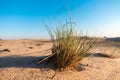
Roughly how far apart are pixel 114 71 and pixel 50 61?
129 centimetres

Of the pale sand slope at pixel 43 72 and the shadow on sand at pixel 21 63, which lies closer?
the pale sand slope at pixel 43 72

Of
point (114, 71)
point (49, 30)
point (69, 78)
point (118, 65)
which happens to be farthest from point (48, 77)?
point (118, 65)

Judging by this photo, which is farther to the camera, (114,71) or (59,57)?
(114,71)

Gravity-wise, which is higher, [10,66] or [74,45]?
[74,45]

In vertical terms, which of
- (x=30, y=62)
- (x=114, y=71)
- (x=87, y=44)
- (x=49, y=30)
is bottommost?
(x=114, y=71)

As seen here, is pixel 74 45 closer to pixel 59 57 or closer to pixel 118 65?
pixel 59 57

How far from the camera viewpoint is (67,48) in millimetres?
3475

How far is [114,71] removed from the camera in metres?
4.00

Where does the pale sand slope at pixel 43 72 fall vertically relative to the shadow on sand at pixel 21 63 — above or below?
below

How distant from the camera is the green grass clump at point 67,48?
3.46m

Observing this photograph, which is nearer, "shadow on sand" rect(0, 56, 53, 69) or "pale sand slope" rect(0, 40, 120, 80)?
"pale sand slope" rect(0, 40, 120, 80)

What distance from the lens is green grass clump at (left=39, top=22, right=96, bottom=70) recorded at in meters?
3.46

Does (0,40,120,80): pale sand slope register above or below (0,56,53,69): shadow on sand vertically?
below

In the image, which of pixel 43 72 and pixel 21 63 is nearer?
pixel 43 72
